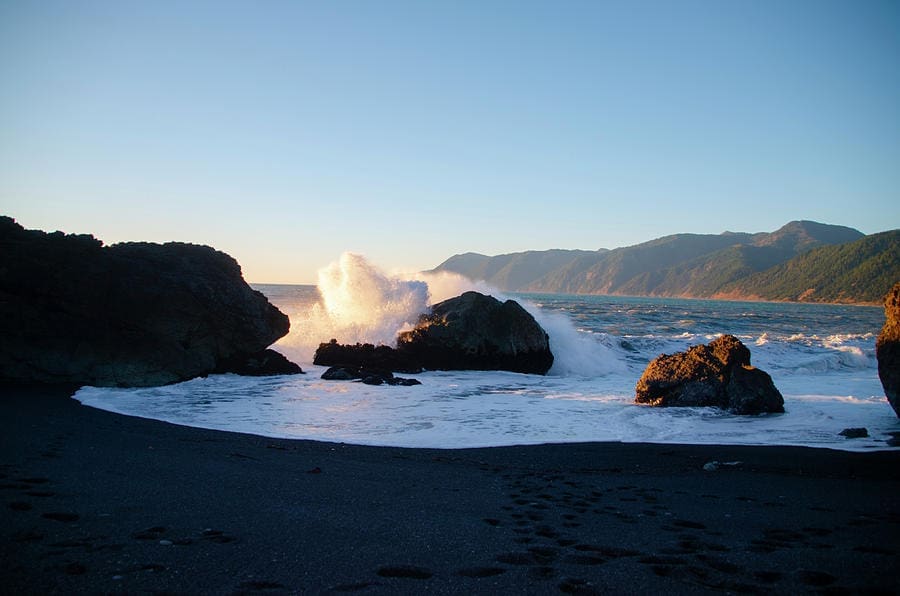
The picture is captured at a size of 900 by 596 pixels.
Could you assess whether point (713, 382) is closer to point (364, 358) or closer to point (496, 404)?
point (496, 404)

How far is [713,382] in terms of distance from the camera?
1115 cm

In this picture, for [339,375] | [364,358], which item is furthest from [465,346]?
[339,375]

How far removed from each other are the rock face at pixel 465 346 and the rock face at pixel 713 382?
19.6 ft

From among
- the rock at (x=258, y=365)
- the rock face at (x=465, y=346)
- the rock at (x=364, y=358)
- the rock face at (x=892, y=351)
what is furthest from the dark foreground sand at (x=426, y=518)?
the rock face at (x=465, y=346)

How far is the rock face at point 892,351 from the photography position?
28.5 feet

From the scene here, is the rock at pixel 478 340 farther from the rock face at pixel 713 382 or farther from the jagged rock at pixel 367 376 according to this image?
the rock face at pixel 713 382

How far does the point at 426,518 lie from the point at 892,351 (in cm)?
823

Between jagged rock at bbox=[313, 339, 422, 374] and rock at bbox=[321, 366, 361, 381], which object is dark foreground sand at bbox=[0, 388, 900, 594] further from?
jagged rock at bbox=[313, 339, 422, 374]

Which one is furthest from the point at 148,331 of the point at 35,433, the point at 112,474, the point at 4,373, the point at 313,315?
the point at 313,315

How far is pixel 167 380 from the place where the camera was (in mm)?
12164

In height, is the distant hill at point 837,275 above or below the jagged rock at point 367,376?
above

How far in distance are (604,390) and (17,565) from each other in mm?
12684

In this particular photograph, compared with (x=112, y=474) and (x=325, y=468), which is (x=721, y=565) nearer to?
(x=325, y=468)

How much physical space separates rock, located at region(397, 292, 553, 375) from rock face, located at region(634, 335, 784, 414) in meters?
5.97
